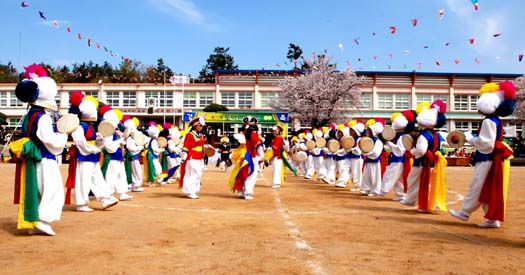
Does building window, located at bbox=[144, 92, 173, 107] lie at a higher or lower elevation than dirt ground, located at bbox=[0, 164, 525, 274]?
higher

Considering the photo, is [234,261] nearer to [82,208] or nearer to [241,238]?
[241,238]

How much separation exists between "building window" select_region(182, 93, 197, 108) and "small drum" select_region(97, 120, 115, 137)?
44794 mm

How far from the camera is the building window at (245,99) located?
54094 millimetres

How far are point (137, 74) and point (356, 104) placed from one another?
156 ft

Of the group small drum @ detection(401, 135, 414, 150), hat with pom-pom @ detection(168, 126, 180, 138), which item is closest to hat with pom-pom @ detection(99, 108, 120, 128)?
hat with pom-pom @ detection(168, 126, 180, 138)

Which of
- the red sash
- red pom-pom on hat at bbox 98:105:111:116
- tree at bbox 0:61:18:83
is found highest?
tree at bbox 0:61:18:83

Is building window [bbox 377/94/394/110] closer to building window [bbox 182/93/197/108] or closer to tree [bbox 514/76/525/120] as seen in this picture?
tree [bbox 514/76/525/120]

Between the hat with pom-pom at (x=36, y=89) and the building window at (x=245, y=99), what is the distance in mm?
46763

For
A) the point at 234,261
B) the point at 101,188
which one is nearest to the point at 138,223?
the point at 101,188

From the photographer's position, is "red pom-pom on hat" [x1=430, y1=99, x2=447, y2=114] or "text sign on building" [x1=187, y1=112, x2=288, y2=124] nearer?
"red pom-pom on hat" [x1=430, y1=99, x2=447, y2=114]

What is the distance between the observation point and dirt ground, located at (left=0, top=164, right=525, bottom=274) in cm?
506

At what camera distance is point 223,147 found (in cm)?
2523

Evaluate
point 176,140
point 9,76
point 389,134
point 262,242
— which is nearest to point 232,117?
point 176,140

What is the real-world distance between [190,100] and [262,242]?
162ft
